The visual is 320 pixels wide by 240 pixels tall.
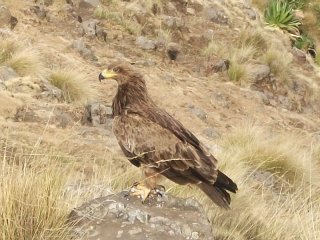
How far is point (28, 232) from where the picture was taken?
3.58 m

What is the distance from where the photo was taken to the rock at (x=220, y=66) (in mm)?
13086

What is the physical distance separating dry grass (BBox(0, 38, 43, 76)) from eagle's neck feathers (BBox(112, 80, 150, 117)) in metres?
4.83

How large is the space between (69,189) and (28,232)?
679mm

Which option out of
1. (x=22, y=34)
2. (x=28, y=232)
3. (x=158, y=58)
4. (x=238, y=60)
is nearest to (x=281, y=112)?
(x=238, y=60)

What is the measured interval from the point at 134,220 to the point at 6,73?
211 inches

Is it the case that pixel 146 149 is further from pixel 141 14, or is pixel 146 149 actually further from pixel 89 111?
pixel 141 14

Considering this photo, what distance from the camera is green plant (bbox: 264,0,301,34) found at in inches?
662

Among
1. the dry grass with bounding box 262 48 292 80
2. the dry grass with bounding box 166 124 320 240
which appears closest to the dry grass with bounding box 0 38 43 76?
the dry grass with bounding box 166 124 320 240

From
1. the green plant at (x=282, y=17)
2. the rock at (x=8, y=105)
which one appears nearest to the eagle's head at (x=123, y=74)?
the rock at (x=8, y=105)

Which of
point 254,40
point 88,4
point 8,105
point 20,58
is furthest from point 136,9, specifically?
point 8,105

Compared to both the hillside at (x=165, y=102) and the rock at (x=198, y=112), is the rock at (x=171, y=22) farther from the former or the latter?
the rock at (x=198, y=112)

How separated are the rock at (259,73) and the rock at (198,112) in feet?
8.94

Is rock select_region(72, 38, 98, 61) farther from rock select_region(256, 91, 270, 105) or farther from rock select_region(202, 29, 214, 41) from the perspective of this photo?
rock select_region(202, 29, 214, 41)

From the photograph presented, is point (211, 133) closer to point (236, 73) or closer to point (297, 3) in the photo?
point (236, 73)
